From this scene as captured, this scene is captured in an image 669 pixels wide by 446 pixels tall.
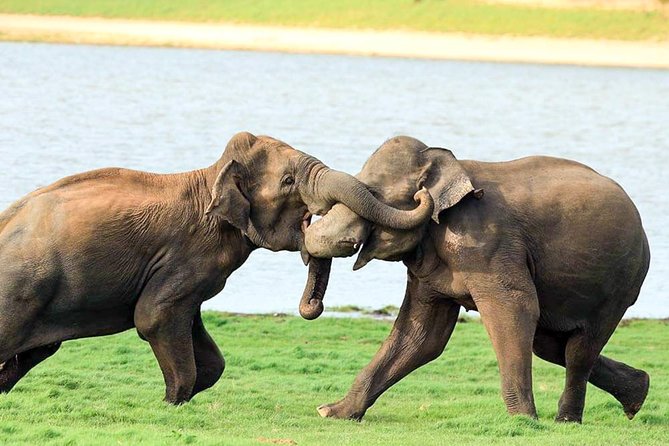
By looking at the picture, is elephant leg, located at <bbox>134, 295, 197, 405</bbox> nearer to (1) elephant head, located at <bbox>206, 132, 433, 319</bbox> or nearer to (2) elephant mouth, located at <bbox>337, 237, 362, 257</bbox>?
(1) elephant head, located at <bbox>206, 132, 433, 319</bbox>

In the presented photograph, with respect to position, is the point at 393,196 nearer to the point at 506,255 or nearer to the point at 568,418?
the point at 506,255

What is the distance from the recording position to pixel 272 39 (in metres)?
91.2

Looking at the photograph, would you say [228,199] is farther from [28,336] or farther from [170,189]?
[28,336]

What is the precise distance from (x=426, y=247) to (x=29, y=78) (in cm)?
5922

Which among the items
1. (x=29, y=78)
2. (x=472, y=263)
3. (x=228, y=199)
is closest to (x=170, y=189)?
(x=228, y=199)

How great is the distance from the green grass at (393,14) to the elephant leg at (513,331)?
74.1 meters

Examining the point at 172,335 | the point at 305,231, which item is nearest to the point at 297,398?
the point at 172,335

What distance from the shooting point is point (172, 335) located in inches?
469

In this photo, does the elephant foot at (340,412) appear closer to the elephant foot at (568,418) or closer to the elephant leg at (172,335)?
the elephant leg at (172,335)

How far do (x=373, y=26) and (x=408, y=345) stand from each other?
253 feet

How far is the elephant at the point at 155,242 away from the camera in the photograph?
11641 millimetres

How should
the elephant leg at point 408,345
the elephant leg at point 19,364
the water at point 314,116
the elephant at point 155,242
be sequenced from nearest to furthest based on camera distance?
the elephant at point 155,242, the elephant leg at point 19,364, the elephant leg at point 408,345, the water at point 314,116

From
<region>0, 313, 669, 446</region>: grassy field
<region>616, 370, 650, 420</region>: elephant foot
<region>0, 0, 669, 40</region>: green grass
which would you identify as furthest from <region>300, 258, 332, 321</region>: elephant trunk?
<region>0, 0, 669, 40</region>: green grass

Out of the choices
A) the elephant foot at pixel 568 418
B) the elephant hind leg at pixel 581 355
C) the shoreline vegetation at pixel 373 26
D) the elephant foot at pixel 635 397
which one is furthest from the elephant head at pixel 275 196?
the shoreline vegetation at pixel 373 26
